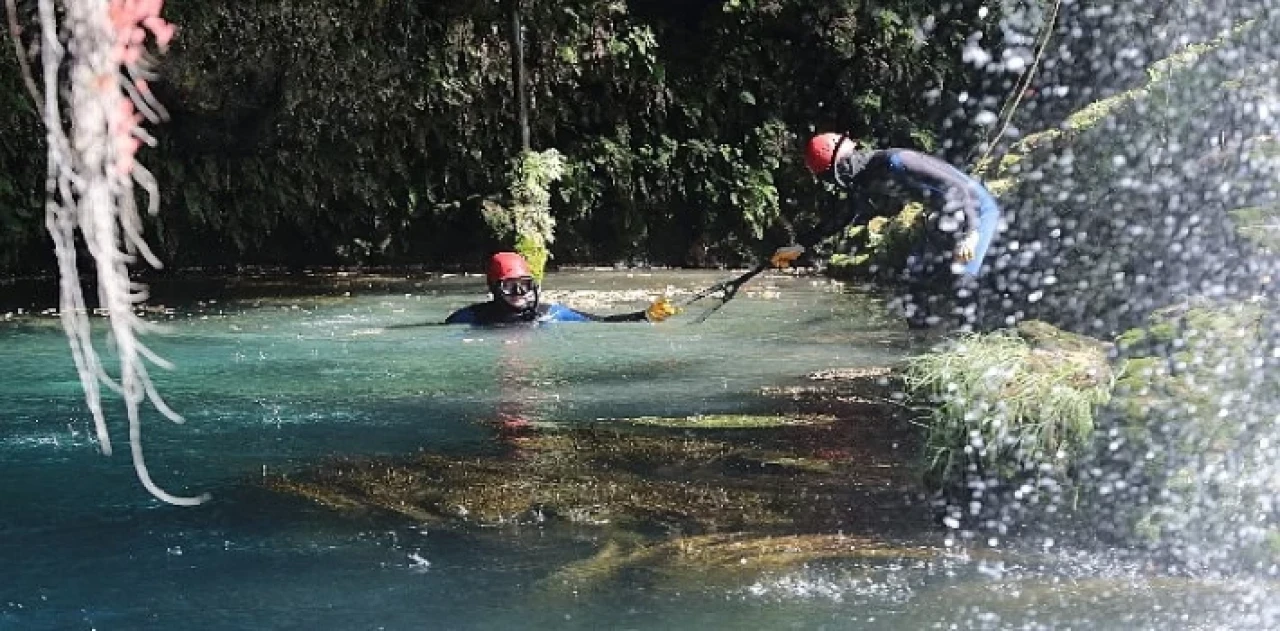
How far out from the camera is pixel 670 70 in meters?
21.2

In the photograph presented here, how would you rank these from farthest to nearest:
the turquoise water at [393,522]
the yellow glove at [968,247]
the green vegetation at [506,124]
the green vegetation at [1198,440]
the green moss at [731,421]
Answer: the green vegetation at [506,124] < the green moss at [731,421] < the yellow glove at [968,247] < the green vegetation at [1198,440] < the turquoise water at [393,522]

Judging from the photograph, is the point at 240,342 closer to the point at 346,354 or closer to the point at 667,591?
the point at 346,354

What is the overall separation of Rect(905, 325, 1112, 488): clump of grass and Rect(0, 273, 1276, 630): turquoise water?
1.55 feet

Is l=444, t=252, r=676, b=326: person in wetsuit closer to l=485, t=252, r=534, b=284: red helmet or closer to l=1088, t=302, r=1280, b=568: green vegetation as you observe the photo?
l=485, t=252, r=534, b=284: red helmet

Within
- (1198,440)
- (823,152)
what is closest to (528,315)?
(823,152)

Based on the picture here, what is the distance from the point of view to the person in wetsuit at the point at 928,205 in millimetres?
6812

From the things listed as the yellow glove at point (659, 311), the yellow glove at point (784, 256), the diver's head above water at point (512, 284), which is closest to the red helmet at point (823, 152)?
the yellow glove at point (784, 256)

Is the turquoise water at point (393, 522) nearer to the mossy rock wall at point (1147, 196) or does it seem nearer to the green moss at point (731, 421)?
the green moss at point (731, 421)

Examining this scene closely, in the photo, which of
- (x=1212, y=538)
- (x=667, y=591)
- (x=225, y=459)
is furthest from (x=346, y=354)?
(x=1212, y=538)

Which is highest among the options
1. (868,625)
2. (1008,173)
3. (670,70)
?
(670,70)

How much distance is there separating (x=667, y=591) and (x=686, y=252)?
53.7 ft

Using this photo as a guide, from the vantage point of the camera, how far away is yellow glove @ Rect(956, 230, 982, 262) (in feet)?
21.8

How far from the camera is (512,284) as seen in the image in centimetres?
1213

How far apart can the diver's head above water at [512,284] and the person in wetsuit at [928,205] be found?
4709 millimetres
